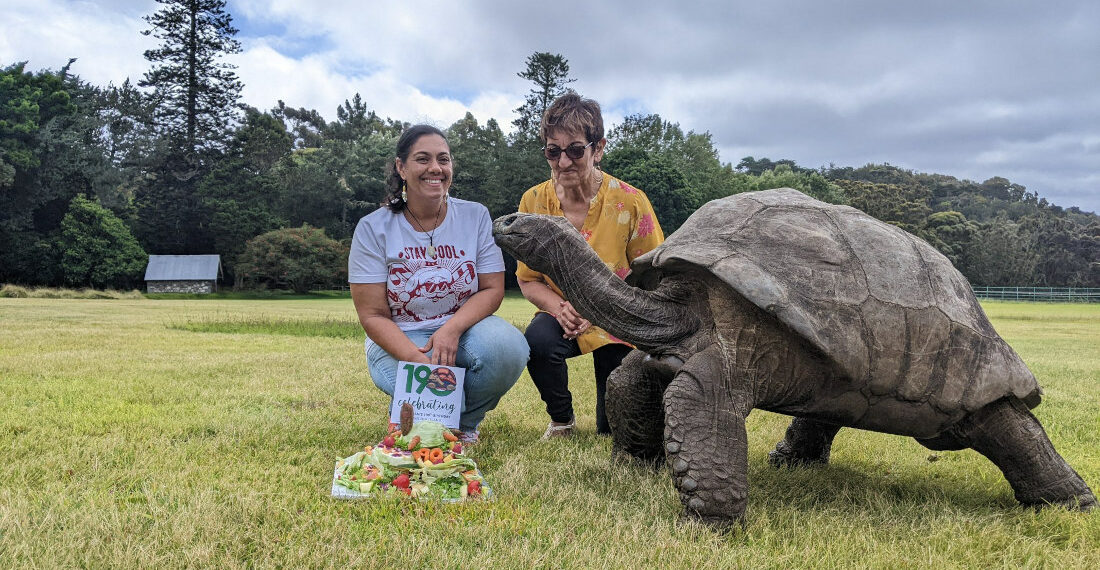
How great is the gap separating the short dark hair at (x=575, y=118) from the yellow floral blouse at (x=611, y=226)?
0.38 meters

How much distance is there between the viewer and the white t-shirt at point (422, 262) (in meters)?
4.00

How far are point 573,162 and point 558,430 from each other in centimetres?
183

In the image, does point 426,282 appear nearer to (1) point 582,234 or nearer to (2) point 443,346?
(2) point 443,346

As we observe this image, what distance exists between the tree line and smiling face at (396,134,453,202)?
3785 cm

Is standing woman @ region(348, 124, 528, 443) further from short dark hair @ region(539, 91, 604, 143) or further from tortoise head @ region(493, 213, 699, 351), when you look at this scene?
tortoise head @ region(493, 213, 699, 351)

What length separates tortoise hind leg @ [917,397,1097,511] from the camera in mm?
3102

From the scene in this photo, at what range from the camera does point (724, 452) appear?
2.73m

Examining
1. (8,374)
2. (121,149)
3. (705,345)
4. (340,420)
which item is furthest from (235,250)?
(705,345)

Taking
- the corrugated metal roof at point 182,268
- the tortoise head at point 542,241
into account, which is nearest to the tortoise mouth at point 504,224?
the tortoise head at point 542,241

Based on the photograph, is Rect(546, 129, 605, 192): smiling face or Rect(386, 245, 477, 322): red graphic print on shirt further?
Rect(546, 129, 605, 192): smiling face

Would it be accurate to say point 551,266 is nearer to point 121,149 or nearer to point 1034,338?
point 1034,338

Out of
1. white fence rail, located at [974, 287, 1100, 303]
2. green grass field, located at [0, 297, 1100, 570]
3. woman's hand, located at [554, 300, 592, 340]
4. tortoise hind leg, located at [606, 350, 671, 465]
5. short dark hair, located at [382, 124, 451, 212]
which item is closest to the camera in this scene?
green grass field, located at [0, 297, 1100, 570]

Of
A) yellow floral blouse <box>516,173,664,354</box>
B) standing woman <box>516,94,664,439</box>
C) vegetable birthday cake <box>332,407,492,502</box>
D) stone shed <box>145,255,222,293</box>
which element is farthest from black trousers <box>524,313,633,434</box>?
stone shed <box>145,255,222,293</box>

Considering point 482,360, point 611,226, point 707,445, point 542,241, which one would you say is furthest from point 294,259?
point 707,445
